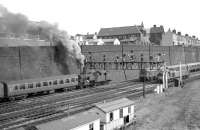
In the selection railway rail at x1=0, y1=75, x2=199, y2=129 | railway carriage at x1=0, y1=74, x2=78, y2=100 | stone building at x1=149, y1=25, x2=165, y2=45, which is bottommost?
railway rail at x1=0, y1=75, x2=199, y2=129

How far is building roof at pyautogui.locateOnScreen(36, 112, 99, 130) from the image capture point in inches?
639

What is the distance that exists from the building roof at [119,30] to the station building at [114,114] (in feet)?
288

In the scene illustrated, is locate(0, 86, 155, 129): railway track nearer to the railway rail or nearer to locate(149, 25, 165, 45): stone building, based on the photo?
the railway rail

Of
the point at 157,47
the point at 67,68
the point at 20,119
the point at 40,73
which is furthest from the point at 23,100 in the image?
the point at 157,47

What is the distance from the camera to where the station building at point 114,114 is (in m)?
22.0

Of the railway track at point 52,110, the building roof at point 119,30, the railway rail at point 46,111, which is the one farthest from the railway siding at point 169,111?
the building roof at point 119,30

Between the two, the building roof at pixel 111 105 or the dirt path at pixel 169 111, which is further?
the dirt path at pixel 169 111

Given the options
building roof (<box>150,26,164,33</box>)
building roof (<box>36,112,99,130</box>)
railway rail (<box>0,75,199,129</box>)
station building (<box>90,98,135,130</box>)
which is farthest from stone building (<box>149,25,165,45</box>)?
building roof (<box>36,112,99,130</box>)

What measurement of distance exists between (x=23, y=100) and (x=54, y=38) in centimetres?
2132

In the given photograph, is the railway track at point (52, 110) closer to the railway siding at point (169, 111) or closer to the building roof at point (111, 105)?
the building roof at point (111, 105)

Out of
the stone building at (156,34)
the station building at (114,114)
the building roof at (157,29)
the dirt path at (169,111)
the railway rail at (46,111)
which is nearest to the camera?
the station building at (114,114)

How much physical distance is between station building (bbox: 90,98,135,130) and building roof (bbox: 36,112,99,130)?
2127mm

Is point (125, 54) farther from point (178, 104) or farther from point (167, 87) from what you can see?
point (178, 104)

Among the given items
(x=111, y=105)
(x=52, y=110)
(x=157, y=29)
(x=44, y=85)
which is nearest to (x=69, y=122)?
(x=111, y=105)
